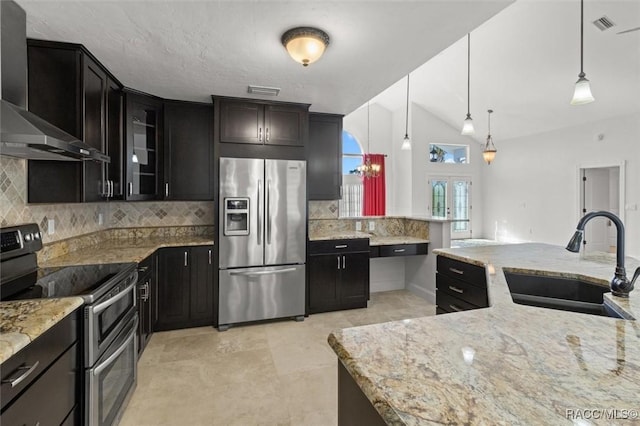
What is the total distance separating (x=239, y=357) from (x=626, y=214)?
7210mm

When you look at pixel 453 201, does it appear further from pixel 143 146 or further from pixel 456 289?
pixel 143 146

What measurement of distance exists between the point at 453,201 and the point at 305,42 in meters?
7.90

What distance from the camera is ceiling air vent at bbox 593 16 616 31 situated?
12.7 ft

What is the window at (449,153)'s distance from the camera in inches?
334

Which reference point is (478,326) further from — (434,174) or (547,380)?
(434,174)

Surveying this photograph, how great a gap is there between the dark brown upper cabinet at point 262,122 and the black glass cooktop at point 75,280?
68.6 inches

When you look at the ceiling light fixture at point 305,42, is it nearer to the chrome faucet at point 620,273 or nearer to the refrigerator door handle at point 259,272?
the chrome faucet at point 620,273

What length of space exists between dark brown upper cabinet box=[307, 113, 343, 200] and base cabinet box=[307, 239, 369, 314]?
710mm

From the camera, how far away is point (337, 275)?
12.1ft

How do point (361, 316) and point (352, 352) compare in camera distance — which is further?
point (361, 316)

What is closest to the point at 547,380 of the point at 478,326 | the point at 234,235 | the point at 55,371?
the point at 478,326

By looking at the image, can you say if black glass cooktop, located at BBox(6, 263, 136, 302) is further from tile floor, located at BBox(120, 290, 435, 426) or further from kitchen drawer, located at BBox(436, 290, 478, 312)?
kitchen drawer, located at BBox(436, 290, 478, 312)

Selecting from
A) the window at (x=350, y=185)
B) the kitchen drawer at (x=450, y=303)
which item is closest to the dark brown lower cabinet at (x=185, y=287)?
the kitchen drawer at (x=450, y=303)

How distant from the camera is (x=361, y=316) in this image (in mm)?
3604
